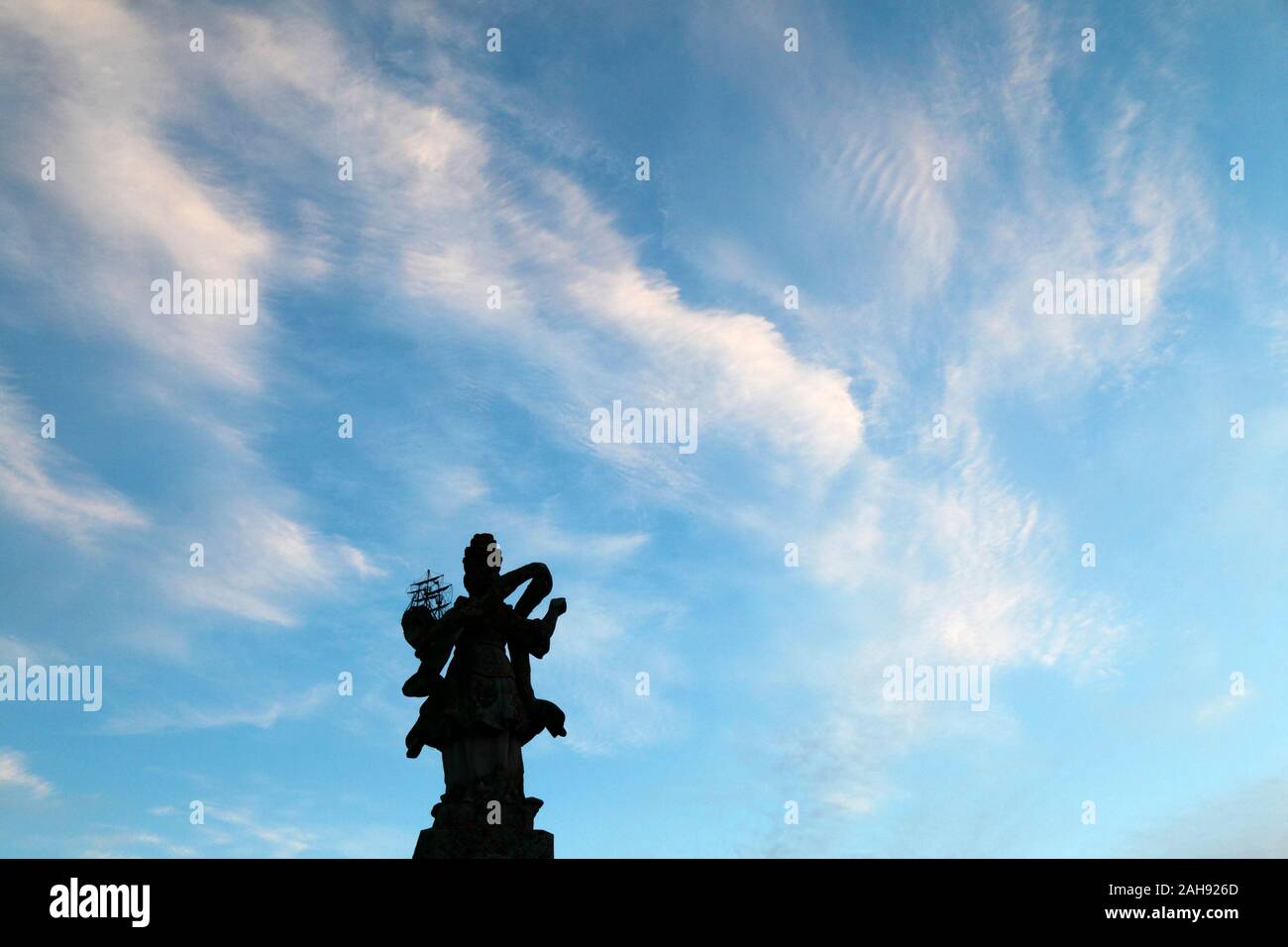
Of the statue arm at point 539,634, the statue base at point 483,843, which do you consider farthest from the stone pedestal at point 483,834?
the statue arm at point 539,634

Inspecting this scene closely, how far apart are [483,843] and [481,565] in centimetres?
485

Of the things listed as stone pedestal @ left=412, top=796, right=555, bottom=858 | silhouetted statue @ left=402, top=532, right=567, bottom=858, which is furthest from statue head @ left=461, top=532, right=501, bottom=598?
stone pedestal @ left=412, top=796, right=555, bottom=858

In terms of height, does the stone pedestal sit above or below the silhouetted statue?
below

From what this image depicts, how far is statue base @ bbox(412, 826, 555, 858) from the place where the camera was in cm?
1756

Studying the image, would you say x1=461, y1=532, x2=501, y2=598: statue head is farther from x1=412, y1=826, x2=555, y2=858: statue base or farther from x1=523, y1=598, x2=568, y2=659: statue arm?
x1=412, y1=826, x2=555, y2=858: statue base

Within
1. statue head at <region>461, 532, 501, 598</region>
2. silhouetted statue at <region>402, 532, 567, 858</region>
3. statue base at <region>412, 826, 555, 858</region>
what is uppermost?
statue head at <region>461, 532, 501, 598</region>

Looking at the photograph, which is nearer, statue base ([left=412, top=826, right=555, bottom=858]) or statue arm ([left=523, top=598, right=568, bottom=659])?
statue base ([left=412, top=826, right=555, bottom=858])

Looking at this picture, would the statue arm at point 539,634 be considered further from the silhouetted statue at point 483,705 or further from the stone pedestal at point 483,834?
the stone pedestal at point 483,834

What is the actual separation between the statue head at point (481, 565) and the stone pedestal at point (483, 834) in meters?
3.77

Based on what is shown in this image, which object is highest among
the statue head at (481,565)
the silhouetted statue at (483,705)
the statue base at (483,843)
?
the statue head at (481,565)

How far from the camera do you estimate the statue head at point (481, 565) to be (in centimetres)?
2006

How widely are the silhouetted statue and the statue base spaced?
0.02 meters
